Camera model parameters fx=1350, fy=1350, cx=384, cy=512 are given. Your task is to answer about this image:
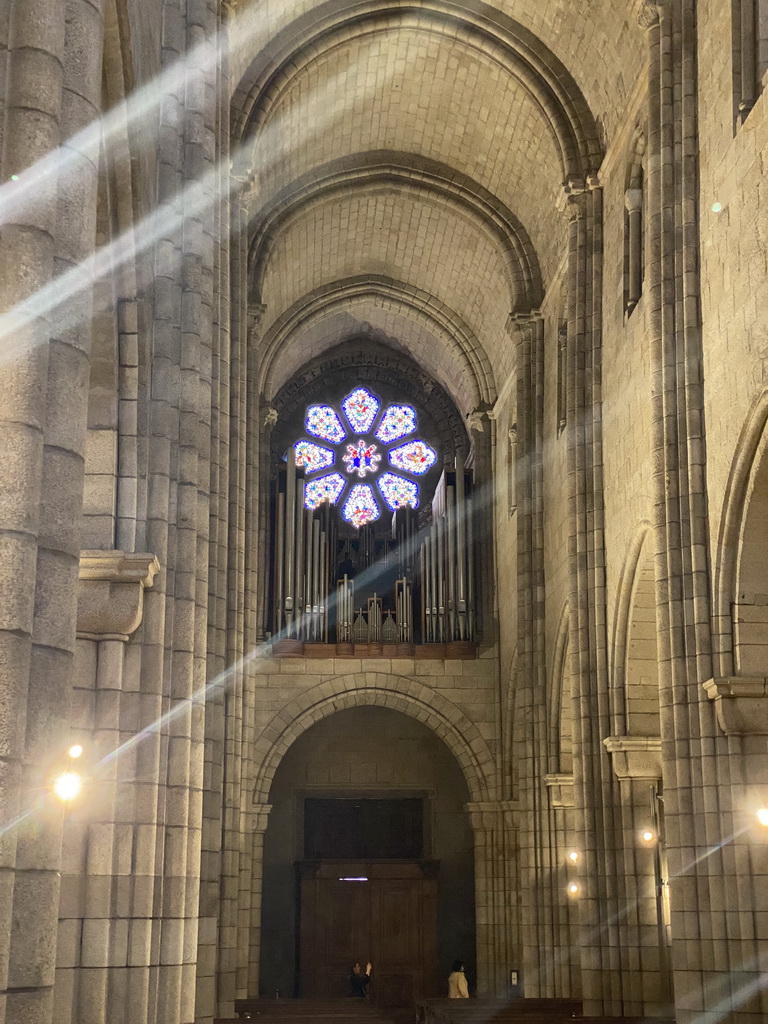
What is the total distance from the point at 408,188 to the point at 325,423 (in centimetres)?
769

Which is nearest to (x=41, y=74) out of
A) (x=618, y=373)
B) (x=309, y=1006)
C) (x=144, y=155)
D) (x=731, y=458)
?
(x=144, y=155)

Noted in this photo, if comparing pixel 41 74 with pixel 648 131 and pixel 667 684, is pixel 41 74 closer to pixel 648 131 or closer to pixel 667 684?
pixel 667 684

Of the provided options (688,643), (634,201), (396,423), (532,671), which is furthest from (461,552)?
(688,643)

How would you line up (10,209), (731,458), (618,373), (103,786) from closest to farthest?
(10,209)
(103,786)
(731,458)
(618,373)

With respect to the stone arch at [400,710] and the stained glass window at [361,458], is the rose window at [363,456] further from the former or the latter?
the stone arch at [400,710]

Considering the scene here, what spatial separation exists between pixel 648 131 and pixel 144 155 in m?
7.35

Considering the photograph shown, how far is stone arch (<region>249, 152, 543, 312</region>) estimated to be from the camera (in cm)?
2280

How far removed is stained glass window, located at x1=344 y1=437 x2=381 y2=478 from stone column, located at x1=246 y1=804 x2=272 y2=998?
345 inches

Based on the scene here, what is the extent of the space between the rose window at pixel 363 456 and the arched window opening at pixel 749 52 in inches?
686

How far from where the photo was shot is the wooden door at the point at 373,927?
1018 inches

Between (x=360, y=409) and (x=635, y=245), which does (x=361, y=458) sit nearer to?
(x=360, y=409)

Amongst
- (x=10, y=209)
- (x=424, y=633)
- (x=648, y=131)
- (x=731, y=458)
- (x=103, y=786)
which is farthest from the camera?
(x=424, y=633)

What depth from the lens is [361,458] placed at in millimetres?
30172

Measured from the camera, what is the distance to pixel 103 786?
9.51m
